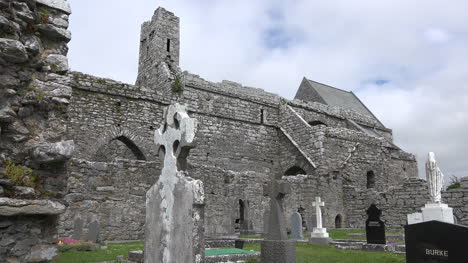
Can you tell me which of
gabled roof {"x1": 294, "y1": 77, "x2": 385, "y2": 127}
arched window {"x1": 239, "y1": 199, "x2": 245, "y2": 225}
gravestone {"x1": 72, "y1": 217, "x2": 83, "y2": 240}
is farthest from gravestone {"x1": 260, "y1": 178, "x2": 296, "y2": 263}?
gabled roof {"x1": 294, "y1": 77, "x2": 385, "y2": 127}

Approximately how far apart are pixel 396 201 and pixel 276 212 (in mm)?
10903

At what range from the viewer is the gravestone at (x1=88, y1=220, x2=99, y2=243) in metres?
9.03

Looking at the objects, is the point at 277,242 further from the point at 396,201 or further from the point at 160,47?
the point at 160,47

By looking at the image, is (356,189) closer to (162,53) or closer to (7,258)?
(162,53)

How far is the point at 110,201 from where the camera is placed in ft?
33.7

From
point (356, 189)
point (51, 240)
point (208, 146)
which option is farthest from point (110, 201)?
point (356, 189)

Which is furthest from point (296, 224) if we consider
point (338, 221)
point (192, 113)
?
point (192, 113)

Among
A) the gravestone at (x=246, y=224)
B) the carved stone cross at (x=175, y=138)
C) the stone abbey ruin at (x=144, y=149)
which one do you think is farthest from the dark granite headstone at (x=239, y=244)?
the carved stone cross at (x=175, y=138)

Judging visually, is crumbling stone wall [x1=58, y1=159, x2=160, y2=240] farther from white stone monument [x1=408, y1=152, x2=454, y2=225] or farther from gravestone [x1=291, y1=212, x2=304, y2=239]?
white stone monument [x1=408, y1=152, x2=454, y2=225]

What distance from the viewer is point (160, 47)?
19766 millimetres

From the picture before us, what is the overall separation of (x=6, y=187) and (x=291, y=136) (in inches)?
721

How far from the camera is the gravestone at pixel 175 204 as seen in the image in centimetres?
427

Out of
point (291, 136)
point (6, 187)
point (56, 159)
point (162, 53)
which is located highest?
point (162, 53)

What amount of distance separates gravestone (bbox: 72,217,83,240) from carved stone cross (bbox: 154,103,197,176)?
17.5ft
